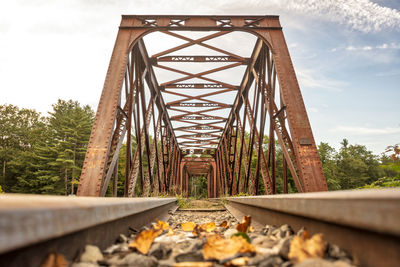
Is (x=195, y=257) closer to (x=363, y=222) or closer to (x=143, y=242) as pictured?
(x=143, y=242)

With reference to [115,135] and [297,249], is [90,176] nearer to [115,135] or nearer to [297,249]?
[115,135]

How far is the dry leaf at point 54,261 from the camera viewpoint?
925 millimetres

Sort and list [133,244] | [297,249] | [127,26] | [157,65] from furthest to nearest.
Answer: [157,65], [127,26], [133,244], [297,249]

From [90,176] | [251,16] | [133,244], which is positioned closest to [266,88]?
[251,16]

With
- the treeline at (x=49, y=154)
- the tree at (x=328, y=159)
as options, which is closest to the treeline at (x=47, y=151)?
the treeline at (x=49, y=154)

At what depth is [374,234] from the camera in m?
0.87

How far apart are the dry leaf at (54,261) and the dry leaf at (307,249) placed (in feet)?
3.36

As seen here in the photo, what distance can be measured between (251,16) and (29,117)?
5403cm

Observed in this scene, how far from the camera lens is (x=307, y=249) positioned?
3.68 ft

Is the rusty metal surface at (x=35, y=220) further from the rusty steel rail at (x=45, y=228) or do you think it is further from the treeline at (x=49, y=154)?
the treeline at (x=49, y=154)

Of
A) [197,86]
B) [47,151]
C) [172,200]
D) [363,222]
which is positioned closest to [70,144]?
[47,151]

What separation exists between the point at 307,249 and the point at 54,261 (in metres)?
1.12

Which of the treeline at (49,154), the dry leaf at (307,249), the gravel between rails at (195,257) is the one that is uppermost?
the treeline at (49,154)

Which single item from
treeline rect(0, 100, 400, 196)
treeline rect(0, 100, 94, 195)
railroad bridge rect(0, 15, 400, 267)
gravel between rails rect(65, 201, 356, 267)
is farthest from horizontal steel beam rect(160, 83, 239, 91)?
treeline rect(0, 100, 94, 195)
